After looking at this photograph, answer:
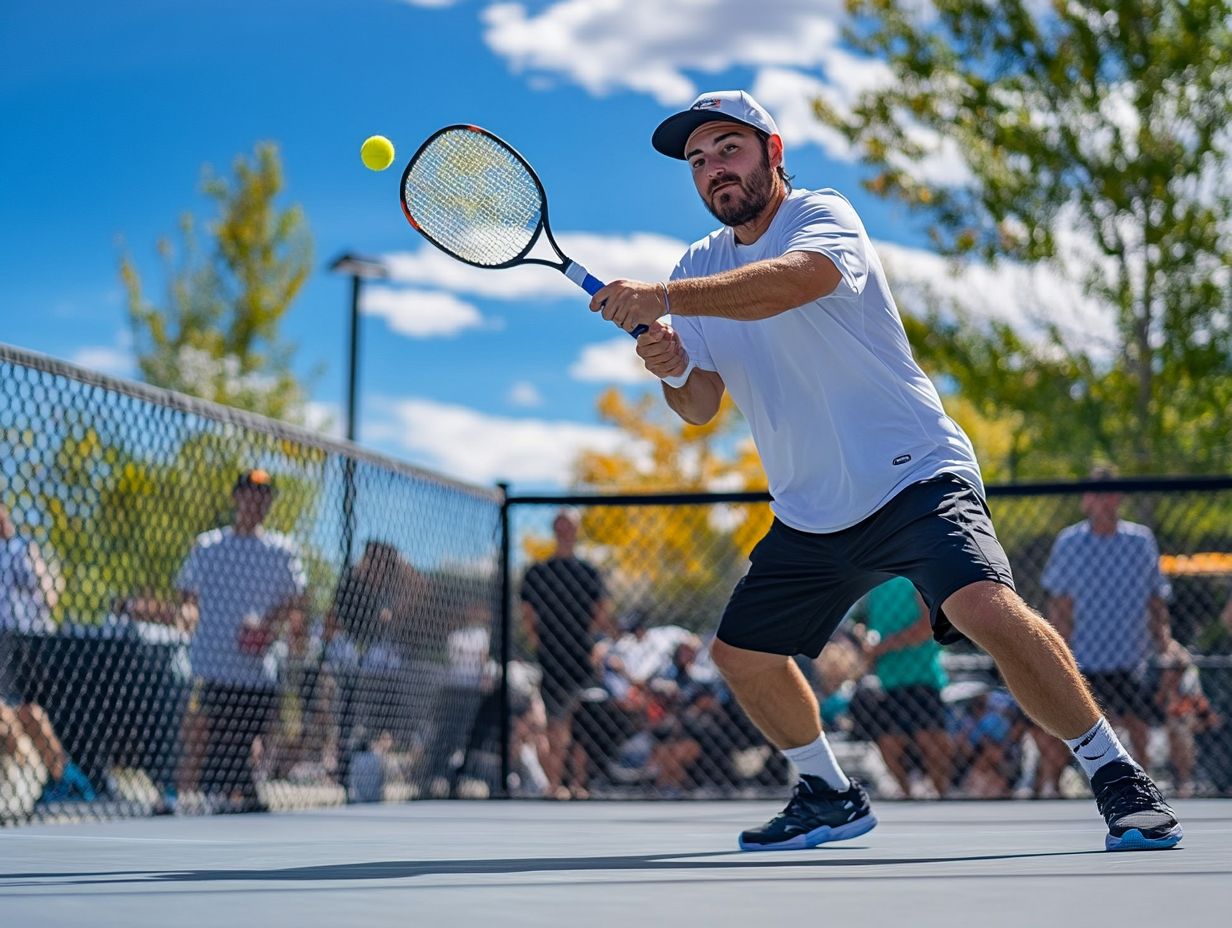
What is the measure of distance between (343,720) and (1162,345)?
356 inches

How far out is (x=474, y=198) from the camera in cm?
397

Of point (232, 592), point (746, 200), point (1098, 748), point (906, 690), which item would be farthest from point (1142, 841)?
point (232, 592)

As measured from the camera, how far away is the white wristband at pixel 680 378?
12.1 ft

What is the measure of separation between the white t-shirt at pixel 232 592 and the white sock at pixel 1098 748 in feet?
11.1

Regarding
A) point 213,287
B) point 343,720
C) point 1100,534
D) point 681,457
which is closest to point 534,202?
point 343,720

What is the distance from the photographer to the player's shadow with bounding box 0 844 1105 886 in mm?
2787

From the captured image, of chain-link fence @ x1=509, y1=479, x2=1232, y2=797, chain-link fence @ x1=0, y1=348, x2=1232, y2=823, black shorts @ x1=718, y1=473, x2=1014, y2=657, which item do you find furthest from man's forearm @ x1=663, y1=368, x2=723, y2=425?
chain-link fence @ x1=509, y1=479, x2=1232, y2=797

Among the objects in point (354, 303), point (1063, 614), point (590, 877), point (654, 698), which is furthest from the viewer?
point (354, 303)

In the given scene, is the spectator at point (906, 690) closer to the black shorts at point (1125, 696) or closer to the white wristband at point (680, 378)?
the black shorts at point (1125, 696)

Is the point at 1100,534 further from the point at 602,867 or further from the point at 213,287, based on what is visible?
the point at 213,287

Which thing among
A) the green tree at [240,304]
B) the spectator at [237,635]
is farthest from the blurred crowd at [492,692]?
the green tree at [240,304]

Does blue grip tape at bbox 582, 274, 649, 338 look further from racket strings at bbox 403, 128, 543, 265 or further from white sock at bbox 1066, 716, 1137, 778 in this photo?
white sock at bbox 1066, 716, 1137, 778

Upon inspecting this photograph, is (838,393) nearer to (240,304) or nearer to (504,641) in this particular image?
(504,641)

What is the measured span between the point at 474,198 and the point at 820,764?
1772mm
